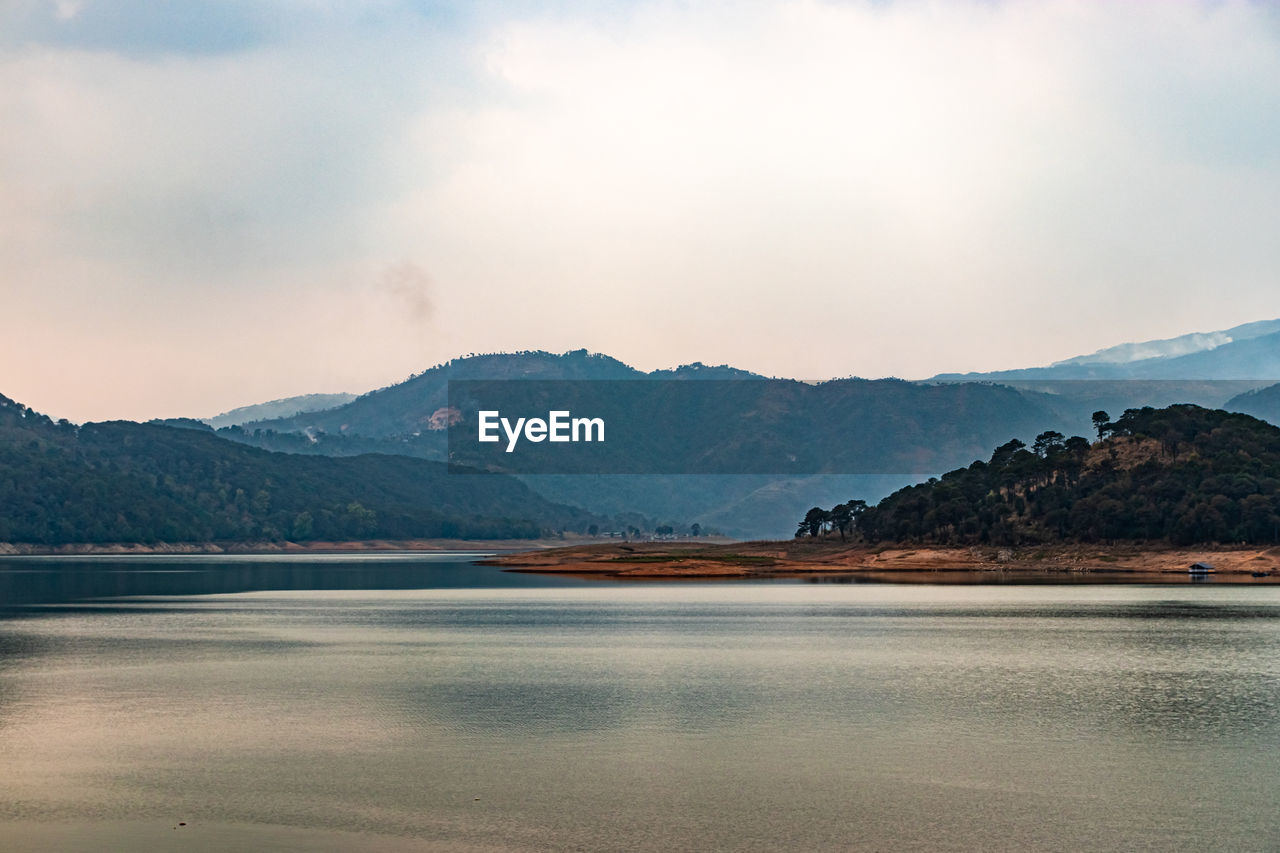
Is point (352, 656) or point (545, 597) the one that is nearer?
point (352, 656)

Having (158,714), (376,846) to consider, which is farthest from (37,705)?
(376,846)

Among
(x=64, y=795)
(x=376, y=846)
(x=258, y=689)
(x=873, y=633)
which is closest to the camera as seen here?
(x=376, y=846)

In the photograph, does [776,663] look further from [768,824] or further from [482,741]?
[768,824]

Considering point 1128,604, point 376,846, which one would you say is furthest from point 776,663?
point 1128,604

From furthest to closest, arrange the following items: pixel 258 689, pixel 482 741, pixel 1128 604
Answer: pixel 1128 604 < pixel 258 689 < pixel 482 741

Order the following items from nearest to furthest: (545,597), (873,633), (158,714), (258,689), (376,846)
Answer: (376,846), (158,714), (258,689), (873,633), (545,597)

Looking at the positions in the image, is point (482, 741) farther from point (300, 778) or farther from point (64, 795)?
point (64, 795)
